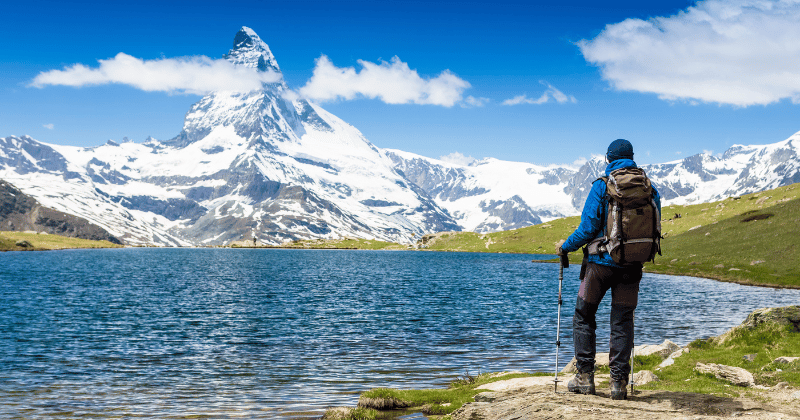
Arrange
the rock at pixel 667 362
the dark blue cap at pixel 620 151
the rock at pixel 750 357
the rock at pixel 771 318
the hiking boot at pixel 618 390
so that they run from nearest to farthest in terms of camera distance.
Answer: the hiking boot at pixel 618 390, the dark blue cap at pixel 620 151, the rock at pixel 750 357, the rock at pixel 667 362, the rock at pixel 771 318

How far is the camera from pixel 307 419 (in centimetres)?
2089

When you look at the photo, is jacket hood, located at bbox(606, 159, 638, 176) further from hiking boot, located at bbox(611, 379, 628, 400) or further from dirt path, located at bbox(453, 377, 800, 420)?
dirt path, located at bbox(453, 377, 800, 420)

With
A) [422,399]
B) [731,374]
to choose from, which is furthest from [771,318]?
[422,399]

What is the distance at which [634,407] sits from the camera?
1262cm

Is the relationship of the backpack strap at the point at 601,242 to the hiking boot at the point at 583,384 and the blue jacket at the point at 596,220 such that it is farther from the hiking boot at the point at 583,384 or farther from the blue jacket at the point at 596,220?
the hiking boot at the point at 583,384

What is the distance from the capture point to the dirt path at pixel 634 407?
39.5 ft

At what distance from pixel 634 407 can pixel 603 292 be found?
2687mm

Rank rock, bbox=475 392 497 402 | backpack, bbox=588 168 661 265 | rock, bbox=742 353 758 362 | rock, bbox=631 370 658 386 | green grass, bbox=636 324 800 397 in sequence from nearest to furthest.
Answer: backpack, bbox=588 168 661 265, rock, bbox=475 392 497 402, green grass, bbox=636 324 800 397, rock, bbox=631 370 658 386, rock, bbox=742 353 758 362

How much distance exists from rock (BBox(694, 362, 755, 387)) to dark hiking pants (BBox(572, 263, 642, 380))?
7.16 metres

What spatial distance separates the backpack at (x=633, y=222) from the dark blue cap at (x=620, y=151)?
1392mm

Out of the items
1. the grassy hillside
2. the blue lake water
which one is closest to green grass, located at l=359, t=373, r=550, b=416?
the blue lake water

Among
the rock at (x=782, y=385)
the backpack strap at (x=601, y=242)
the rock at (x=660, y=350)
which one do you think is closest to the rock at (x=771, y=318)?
the rock at (x=660, y=350)

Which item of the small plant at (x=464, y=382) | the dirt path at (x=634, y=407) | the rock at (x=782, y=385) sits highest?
the dirt path at (x=634, y=407)

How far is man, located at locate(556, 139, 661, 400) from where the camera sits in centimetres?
1338
